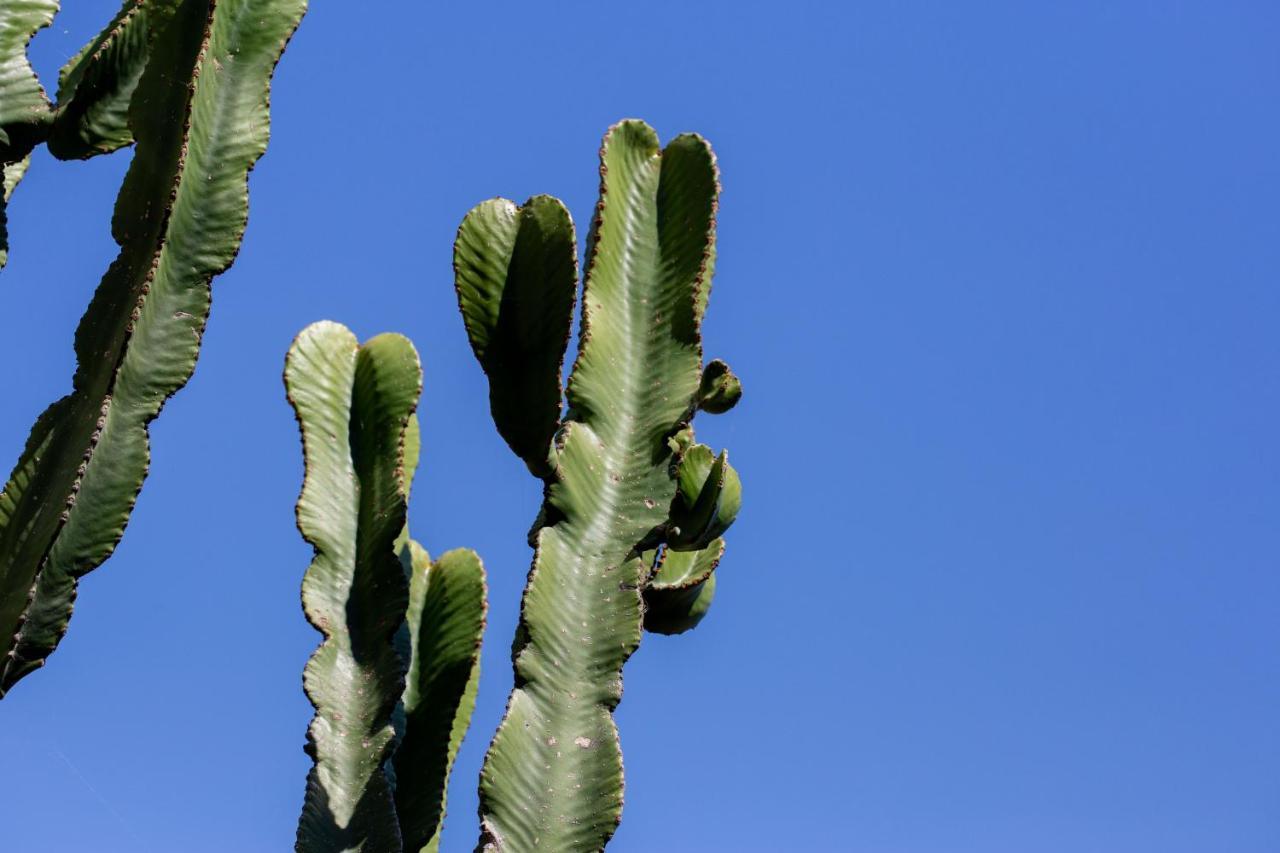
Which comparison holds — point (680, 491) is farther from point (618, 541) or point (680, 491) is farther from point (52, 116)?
point (52, 116)

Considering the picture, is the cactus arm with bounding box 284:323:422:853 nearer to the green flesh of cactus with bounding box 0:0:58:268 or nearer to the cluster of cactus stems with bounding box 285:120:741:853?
the cluster of cactus stems with bounding box 285:120:741:853

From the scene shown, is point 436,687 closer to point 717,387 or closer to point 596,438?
point 596,438

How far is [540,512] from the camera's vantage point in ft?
11.4

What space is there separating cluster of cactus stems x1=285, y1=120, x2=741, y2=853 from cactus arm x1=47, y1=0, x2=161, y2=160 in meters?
0.59

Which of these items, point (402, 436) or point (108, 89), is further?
point (402, 436)

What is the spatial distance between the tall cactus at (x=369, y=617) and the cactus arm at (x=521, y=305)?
0.69 ft

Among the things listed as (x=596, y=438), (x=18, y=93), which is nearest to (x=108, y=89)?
(x=18, y=93)

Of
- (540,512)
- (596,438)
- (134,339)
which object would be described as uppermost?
(596,438)

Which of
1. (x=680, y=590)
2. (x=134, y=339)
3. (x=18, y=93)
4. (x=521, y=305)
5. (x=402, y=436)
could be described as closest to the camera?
(x=134, y=339)

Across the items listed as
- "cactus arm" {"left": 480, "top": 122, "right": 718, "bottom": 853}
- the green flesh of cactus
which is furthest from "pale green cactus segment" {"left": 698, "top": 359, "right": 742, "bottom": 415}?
the green flesh of cactus

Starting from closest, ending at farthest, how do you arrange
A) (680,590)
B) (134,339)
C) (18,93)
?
(134,339) < (18,93) < (680,590)

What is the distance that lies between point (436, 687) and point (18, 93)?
1478 mm

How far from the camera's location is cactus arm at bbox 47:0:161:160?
3203 mm

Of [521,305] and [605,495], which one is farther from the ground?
Answer: [521,305]
